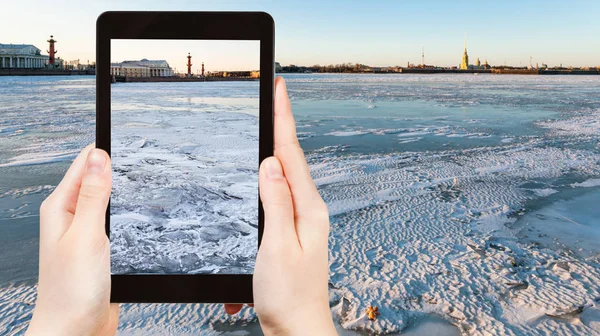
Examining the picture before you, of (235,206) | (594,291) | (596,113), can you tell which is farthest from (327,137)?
(596,113)

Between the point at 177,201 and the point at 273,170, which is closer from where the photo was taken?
the point at 273,170

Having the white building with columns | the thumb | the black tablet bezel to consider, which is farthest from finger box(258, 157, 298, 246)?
the white building with columns

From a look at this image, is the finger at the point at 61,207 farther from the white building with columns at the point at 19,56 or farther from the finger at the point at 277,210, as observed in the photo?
the white building with columns at the point at 19,56

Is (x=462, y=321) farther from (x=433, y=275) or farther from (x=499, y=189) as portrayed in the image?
(x=499, y=189)

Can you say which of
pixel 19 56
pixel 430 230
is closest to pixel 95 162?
pixel 430 230

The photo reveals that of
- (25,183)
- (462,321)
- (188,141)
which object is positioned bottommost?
(462,321)

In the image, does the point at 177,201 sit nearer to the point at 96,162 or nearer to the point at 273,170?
the point at 96,162
